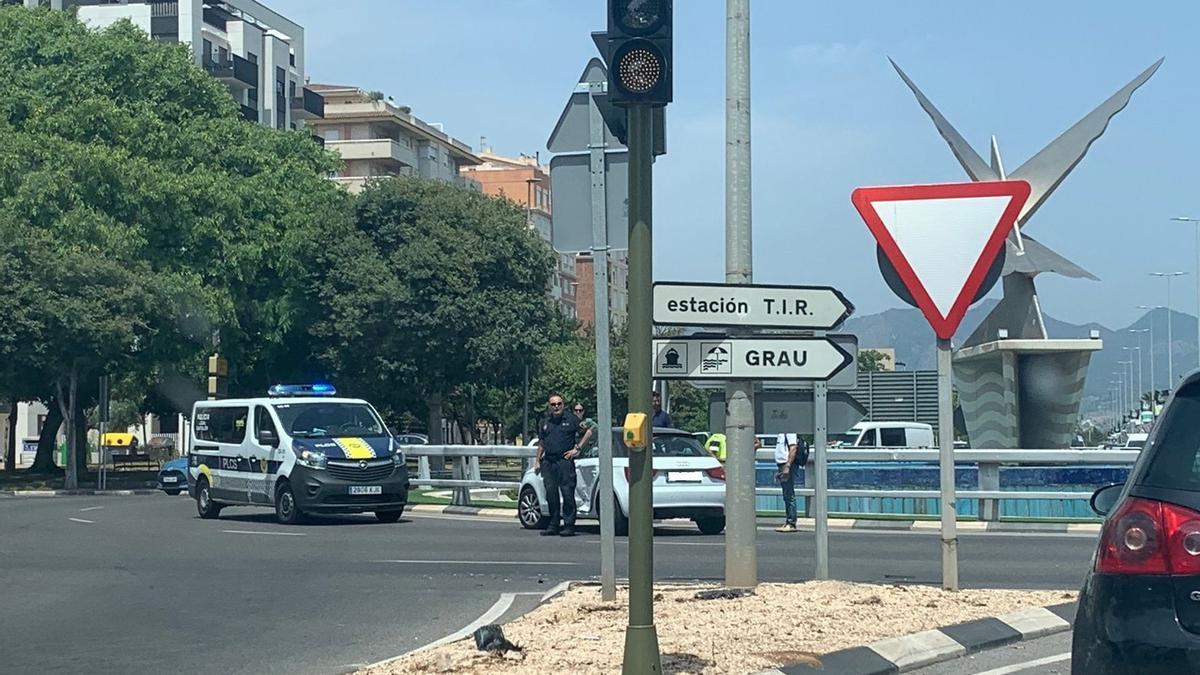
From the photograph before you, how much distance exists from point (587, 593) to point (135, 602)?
3793 millimetres

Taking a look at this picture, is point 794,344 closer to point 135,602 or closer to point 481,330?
point 135,602

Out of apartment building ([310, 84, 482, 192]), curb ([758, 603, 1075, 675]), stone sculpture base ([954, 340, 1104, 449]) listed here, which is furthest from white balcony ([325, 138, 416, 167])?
curb ([758, 603, 1075, 675])

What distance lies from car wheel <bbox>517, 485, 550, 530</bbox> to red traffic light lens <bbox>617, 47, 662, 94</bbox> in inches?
578

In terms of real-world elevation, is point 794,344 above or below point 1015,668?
above

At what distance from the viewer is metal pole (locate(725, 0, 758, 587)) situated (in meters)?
10.7

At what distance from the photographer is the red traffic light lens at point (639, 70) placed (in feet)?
21.8

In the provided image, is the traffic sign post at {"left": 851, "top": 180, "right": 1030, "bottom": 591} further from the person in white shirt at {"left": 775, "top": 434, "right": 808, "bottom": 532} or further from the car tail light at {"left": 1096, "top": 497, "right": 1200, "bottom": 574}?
the person in white shirt at {"left": 775, "top": 434, "right": 808, "bottom": 532}

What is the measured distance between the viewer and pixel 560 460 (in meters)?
20.0

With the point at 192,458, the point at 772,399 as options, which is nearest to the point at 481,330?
the point at 192,458

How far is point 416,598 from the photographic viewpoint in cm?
1262

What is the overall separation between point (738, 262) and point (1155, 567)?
5983 mm

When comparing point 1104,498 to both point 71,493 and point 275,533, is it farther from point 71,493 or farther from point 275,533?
point 71,493

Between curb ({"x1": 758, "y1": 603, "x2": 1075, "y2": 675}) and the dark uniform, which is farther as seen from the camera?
the dark uniform

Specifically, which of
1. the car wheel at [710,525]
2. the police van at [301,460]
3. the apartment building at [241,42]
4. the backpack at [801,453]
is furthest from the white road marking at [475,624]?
the apartment building at [241,42]
